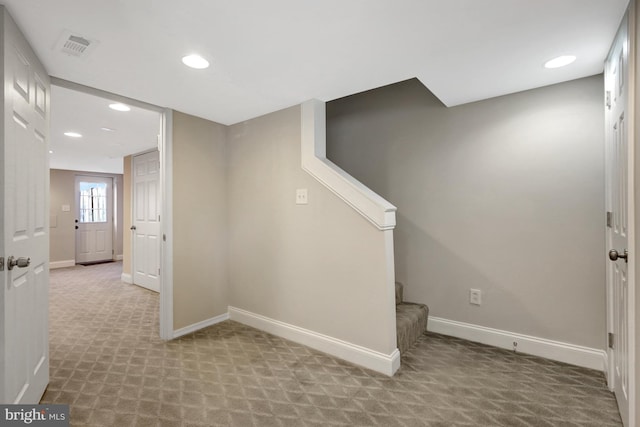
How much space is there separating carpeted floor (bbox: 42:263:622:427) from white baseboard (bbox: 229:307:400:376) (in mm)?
77

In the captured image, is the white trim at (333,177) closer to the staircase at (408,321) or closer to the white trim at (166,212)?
the staircase at (408,321)

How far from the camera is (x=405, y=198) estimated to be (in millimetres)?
3078

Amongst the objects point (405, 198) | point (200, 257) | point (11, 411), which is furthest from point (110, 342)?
point (405, 198)

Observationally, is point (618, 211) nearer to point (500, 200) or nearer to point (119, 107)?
point (500, 200)

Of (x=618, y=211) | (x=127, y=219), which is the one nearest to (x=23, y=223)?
(x=618, y=211)

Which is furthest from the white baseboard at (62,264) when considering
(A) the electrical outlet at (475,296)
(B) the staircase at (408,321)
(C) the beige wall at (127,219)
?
(A) the electrical outlet at (475,296)

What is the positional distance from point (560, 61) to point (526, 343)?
206 centimetres

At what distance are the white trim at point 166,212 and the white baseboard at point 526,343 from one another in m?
2.48

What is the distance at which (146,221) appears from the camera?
4.78 metres

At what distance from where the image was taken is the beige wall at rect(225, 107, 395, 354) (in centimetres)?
235

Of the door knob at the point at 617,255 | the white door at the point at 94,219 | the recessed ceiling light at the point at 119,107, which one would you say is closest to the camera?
the door knob at the point at 617,255

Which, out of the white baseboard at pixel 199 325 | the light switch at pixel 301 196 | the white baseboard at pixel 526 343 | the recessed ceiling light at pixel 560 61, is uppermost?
the recessed ceiling light at pixel 560 61

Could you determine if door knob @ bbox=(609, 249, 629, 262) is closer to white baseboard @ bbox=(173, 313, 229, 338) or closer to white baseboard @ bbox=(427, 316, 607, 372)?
white baseboard @ bbox=(427, 316, 607, 372)

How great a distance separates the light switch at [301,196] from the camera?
2734 millimetres
